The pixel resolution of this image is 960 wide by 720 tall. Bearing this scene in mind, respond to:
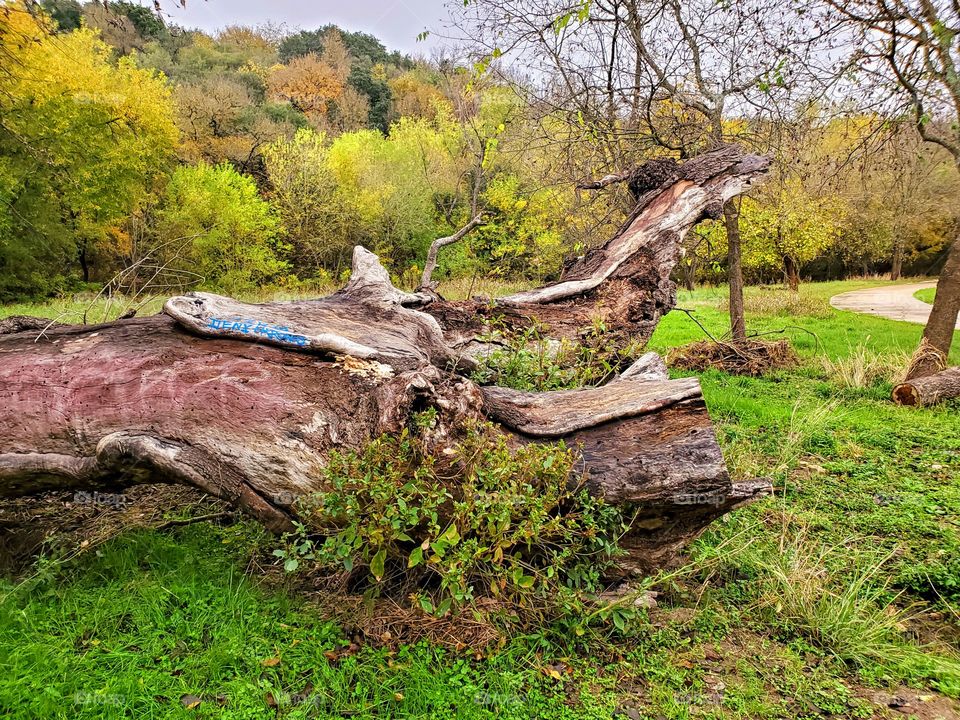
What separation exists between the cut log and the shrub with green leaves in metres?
5.45

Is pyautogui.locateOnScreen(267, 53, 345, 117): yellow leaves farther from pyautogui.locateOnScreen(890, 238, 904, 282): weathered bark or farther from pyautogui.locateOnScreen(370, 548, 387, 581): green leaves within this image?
pyautogui.locateOnScreen(370, 548, 387, 581): green leaves

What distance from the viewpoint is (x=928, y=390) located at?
6.23m

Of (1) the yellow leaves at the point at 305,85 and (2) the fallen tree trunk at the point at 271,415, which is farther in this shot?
(1) the yellow leaves at the point at 305,85

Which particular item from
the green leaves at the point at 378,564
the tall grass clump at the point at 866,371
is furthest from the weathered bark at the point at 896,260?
the green leaves at the point at 378,564

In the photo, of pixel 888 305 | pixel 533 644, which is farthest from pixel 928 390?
pixel 888 305

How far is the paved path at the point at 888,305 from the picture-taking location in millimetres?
15423

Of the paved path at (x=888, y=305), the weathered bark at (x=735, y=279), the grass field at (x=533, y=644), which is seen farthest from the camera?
the paved path at (x=888, y=305)

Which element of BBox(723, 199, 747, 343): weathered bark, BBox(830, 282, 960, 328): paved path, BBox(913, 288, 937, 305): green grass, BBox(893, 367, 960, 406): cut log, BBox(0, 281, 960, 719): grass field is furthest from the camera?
BBox(913, 288, 937, 305): green grass

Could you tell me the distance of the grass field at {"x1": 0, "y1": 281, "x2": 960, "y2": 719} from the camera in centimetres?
218

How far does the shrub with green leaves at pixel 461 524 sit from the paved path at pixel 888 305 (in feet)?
48.6

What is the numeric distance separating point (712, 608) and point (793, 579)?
47cm

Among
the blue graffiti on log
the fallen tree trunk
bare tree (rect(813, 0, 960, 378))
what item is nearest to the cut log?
bare tree (rect(813, 0, 960, 378))

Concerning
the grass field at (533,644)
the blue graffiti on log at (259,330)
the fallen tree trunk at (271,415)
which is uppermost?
the blue graffiti on log at (259,330)

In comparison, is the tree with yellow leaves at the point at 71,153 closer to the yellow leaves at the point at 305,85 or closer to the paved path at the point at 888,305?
the paved path at the point at 888,305
